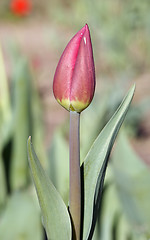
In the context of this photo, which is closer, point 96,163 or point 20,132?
point 96,163

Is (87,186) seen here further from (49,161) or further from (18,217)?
(49,161)

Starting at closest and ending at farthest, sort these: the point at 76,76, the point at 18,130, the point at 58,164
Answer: the point at 76,76, the point at 58,164, the point at 18,130

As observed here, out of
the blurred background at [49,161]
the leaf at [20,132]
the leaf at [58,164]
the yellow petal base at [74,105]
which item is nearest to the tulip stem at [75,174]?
the yellow petal base at [74,105]

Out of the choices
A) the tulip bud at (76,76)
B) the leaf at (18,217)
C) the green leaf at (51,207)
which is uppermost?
the tulip bud at (76,76)

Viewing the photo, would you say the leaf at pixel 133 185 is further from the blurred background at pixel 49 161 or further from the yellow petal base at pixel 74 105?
the yellow petal base at pixel 74 105

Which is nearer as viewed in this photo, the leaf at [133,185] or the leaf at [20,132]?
the leaf at [133,185]

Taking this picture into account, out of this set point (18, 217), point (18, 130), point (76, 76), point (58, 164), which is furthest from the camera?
point (18, 130)

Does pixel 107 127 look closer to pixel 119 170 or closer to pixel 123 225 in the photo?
pixel 119 170

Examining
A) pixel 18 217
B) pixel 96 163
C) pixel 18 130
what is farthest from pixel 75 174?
pixel 18 130
